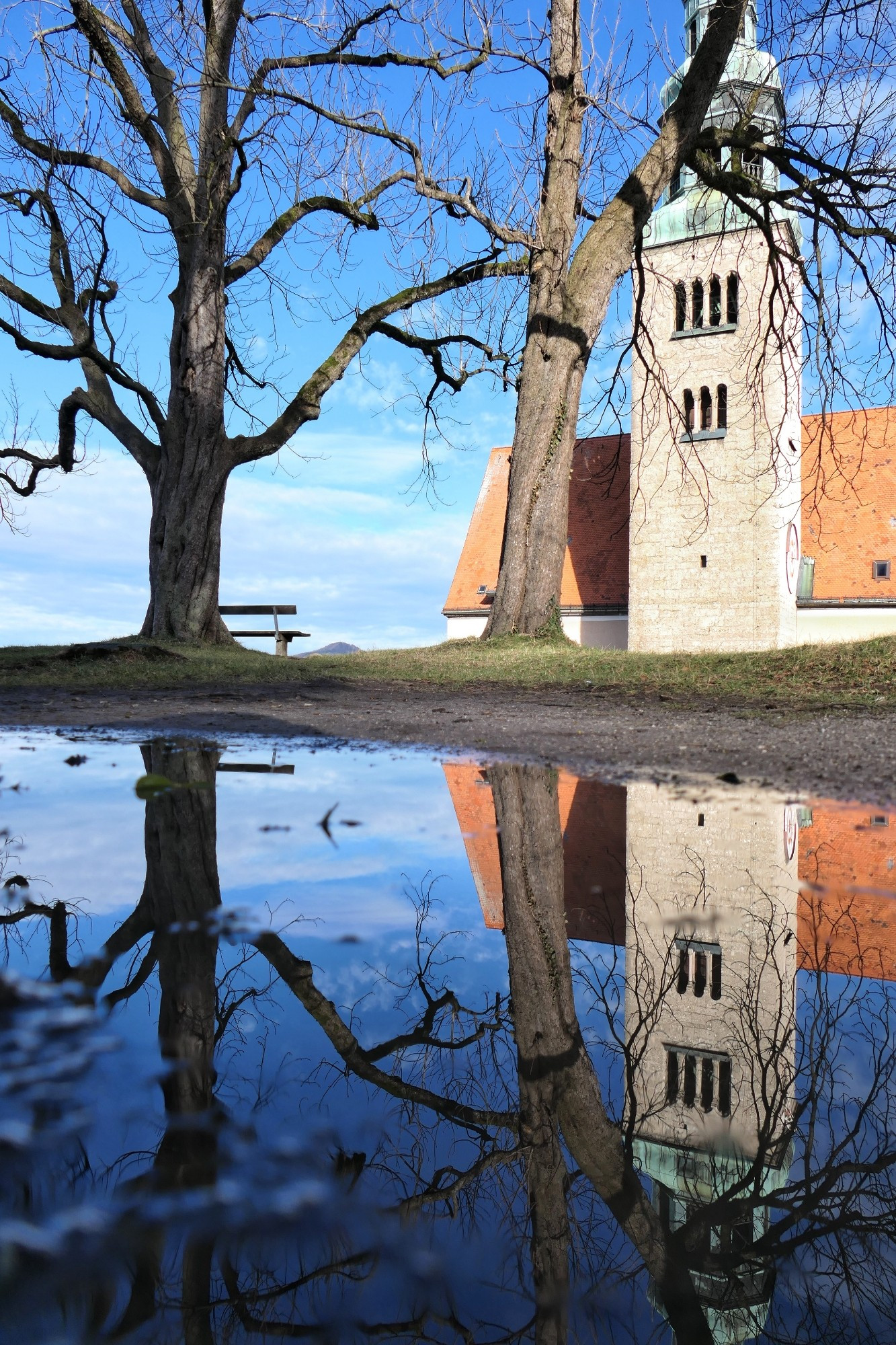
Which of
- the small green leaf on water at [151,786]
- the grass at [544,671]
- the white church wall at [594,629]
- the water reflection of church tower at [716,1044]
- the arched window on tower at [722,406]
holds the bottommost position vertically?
the water reflection of church tower at [716,1044]

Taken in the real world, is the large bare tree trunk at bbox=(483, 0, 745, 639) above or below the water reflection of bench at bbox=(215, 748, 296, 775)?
above

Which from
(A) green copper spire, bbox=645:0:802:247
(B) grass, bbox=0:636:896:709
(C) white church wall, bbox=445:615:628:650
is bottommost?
(B) grass, bbox=0:636:896:709

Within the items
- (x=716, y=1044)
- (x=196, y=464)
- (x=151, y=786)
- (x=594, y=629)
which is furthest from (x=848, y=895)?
(x=594, y=629)

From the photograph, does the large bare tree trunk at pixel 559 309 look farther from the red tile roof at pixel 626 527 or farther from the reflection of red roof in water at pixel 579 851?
the red tile roof at pixel 626 527

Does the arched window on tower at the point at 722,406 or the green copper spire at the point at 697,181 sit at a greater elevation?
the green copper spire at the point at 697,181

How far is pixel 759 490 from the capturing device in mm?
27172

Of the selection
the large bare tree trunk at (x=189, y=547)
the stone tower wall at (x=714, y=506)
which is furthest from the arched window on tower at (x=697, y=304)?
the large bare tree trunk at (x=189, y=547)

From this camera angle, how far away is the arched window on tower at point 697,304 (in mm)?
29312

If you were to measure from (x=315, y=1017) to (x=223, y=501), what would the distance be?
13836mm

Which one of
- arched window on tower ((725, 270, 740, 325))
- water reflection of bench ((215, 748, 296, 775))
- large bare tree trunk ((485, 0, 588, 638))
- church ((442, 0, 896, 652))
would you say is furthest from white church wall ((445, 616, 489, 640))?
water reflection of bench ((215, 748, 296, 775))

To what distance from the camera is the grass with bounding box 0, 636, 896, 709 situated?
8.30 metres

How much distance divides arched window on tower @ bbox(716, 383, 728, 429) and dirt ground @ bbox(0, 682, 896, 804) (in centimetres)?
2289

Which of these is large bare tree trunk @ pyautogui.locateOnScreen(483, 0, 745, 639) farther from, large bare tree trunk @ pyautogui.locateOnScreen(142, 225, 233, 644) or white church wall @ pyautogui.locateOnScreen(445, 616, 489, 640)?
white church wall @ pyautogui.locateOnScreen(445, 616, 489, 640)

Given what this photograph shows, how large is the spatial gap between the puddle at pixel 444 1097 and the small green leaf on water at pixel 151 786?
74cm
